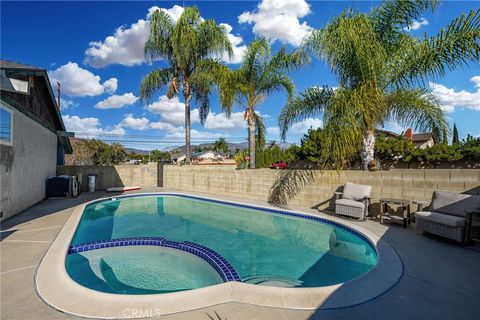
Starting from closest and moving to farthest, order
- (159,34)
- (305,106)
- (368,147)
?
(368,147)
(305,106)
(159,34)

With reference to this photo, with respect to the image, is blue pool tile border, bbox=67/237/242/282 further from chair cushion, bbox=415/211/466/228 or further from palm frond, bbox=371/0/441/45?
palm frond, bbox=371/0/441/45

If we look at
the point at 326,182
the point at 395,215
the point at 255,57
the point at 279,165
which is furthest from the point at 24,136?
the point at 279,165

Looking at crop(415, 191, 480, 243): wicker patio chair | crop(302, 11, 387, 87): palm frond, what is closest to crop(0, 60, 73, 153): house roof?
crop(302, 11, 387, 87): palm frond

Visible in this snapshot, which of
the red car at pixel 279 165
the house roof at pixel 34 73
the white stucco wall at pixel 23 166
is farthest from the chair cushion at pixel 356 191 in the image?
the red car at pixel 279 165

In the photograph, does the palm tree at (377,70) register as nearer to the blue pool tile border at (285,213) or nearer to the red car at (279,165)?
the blue pool tile border at (285,213)

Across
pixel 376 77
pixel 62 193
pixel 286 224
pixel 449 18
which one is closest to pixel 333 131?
pixel 376 77

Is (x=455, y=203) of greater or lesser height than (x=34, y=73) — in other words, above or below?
below

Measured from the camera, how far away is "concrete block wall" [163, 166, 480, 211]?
6.25 metres

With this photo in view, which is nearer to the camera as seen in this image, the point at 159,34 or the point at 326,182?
the point at 326,182

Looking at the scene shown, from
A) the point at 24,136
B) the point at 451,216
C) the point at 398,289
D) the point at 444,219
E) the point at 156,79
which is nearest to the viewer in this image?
the point at 398,289

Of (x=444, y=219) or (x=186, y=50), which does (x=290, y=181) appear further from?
(x=186, y=50)

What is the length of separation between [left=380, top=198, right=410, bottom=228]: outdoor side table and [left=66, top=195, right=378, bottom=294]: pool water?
A: 1.27 m

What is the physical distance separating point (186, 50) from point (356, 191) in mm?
11525

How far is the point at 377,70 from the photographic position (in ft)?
24.7
